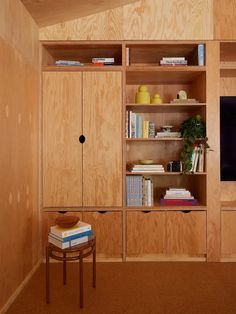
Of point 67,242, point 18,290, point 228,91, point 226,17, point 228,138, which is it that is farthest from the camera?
point 228,91

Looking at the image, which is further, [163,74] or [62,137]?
[163,74]

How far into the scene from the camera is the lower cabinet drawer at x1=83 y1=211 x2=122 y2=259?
308 cm

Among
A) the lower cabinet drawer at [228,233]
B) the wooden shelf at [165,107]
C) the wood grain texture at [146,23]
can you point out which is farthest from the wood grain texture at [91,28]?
the lower cabinet drawer at [228,233]

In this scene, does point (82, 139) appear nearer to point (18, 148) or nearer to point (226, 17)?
point (18, 148)

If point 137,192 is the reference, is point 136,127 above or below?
above

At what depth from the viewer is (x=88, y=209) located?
3086 mm

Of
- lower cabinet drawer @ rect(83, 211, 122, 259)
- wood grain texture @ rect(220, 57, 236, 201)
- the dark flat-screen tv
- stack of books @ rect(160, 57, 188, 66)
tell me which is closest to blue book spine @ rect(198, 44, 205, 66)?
stack of books @ rect(160, 57, 188, 66)

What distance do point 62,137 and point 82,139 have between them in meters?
0.21

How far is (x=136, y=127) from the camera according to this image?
3186 mm

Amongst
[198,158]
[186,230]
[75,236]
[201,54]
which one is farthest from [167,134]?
[75,236]

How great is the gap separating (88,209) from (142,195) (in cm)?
58

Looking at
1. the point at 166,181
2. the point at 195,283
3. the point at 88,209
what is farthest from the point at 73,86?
the point at 195,283

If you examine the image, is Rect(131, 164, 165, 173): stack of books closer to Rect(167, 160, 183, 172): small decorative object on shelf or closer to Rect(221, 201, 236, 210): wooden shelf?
Rect(167, 160, 183, 172): small decorative object on shelf

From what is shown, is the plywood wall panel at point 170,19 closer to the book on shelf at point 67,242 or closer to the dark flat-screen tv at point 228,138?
the dark flat-screen tv at point 228,138
